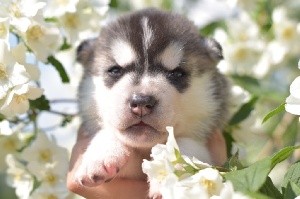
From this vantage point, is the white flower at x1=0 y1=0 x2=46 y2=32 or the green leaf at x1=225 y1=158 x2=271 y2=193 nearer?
the green leaf at x1=225 y1=158 x2=271 y2=193

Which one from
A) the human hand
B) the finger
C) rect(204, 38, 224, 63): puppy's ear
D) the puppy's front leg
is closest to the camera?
the puppy's front leg

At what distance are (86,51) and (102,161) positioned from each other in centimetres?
87

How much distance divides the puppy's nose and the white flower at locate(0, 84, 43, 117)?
1.37 feet

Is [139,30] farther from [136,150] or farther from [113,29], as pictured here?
[136,150]

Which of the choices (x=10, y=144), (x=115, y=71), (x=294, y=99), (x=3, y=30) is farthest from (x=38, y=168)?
(x=294, y=99)

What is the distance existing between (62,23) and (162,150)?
144 centimetres

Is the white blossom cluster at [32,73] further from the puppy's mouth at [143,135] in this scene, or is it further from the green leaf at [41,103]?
the puppy's mouth at [143,135]

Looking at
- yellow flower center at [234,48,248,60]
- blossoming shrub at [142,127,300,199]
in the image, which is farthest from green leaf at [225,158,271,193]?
yellow flower center at [234,48,248,60]

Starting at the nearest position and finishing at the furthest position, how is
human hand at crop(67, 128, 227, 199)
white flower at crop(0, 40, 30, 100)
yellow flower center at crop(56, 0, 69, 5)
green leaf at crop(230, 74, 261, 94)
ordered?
1. white flower at crop(0, 40, 30, 100)
2. human hand at crop(67, 128, 227, 199)
3. yellow flower center at crop(56, 0, 69, 5)
4. green leaf at crop(230, 74, 261, 94)

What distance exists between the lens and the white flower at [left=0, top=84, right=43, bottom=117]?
9.64 ft

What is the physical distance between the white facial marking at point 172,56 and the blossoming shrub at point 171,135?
51cm

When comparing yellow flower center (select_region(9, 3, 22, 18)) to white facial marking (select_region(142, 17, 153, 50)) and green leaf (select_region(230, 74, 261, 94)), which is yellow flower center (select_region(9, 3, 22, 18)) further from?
green leaf (select_region(230, 74, 261, 94))

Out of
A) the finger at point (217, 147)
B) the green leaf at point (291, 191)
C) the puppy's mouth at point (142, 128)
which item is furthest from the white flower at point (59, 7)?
the green leaf at point (291, 191)

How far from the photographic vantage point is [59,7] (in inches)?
140
